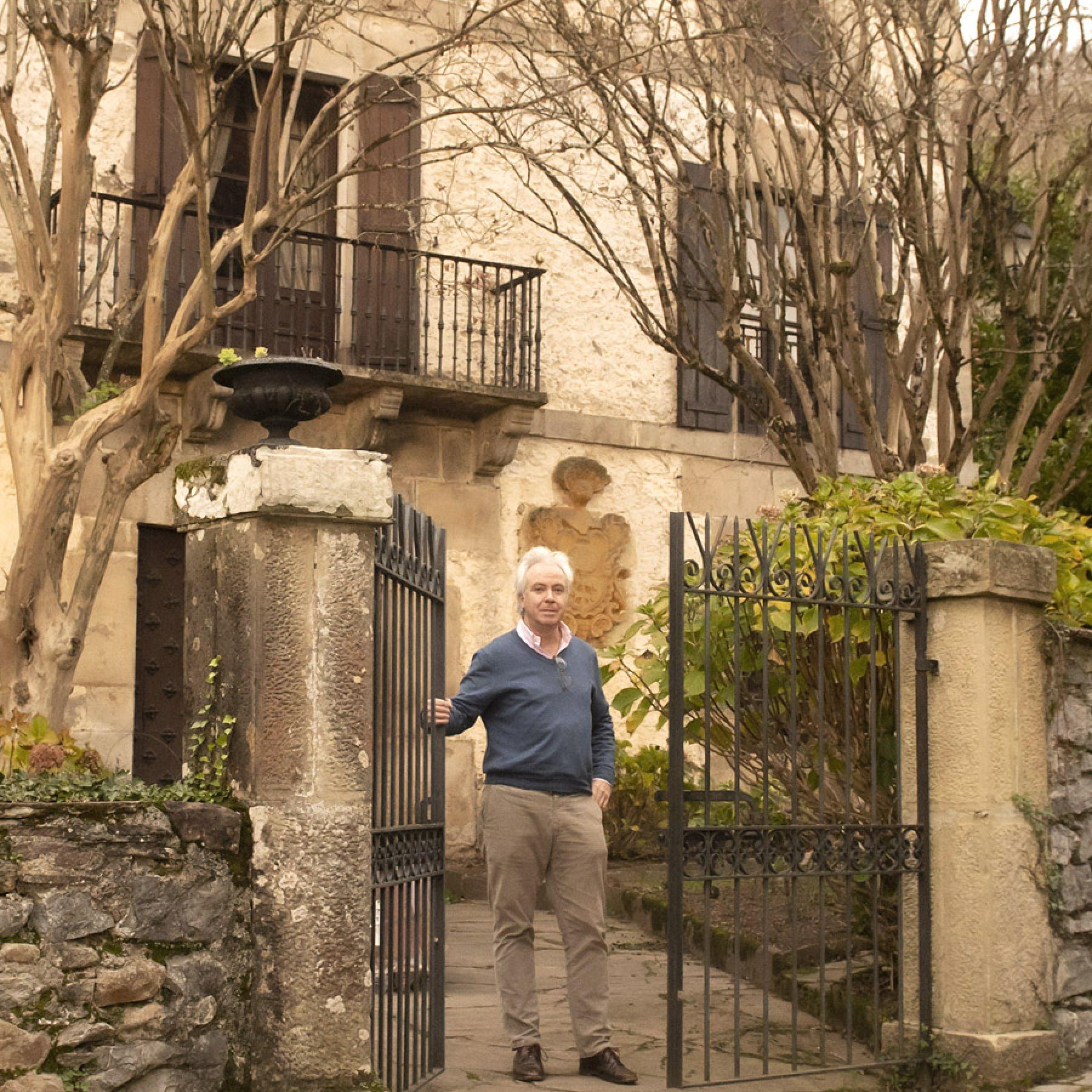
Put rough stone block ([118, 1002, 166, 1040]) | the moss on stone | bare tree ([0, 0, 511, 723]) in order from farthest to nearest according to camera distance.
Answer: bare tree ([0, 0, 511, 723])
the moss on stone
rough stone block ([118, 1002, 166, 1040])

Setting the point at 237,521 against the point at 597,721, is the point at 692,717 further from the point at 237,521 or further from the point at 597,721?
the point at 237,521

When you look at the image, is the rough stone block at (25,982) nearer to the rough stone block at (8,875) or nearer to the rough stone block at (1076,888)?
the rough stone block at (8,875)

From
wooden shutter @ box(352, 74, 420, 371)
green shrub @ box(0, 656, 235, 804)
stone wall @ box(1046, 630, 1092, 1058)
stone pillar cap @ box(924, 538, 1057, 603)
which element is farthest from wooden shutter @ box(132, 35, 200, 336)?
stone wall @ box(1046, 630, 1092, 1058)

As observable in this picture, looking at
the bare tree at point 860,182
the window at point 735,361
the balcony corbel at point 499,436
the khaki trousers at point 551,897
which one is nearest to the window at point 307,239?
the balcony corbel at point 499,436

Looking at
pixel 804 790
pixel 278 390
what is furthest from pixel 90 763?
pixel 804 790

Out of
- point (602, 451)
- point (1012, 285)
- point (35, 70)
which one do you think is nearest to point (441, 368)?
point (602, 451)

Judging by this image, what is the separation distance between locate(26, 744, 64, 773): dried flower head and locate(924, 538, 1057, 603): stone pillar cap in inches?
123

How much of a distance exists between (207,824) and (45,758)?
0.62m

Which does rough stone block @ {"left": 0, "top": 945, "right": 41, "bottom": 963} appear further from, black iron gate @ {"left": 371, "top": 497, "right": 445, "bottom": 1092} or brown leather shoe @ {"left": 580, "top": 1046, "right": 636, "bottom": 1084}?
brown leather shoe @ {"left": 580, "top": 1046, "right": 636, "bottom": 1084}

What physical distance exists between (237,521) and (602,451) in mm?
7803

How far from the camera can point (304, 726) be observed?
448 cm

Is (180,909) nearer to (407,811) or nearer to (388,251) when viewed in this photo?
(407,811)

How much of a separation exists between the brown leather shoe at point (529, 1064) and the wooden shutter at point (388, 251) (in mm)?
6789

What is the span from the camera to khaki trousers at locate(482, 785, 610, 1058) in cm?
526
